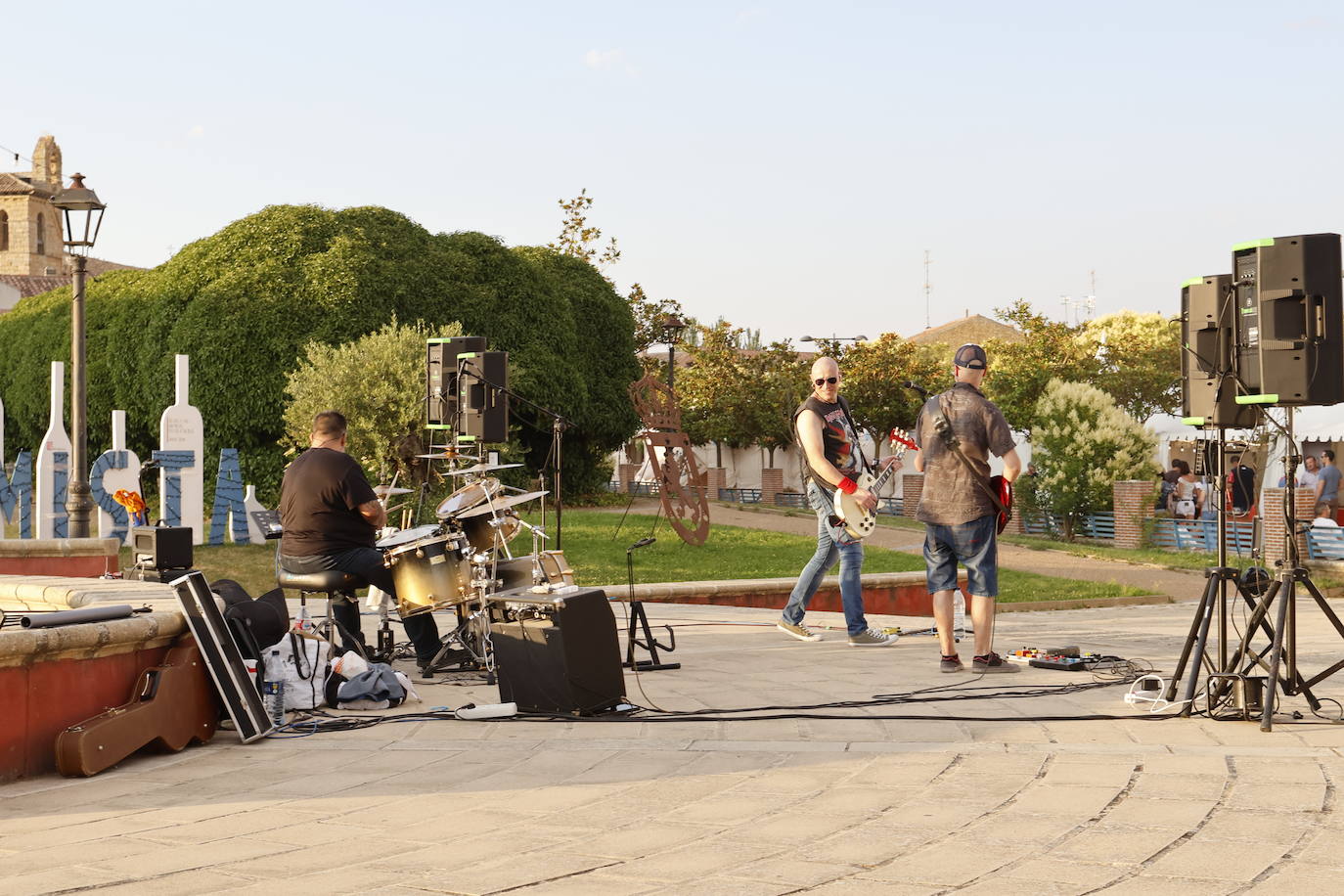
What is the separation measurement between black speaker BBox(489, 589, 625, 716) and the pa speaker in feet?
9.75

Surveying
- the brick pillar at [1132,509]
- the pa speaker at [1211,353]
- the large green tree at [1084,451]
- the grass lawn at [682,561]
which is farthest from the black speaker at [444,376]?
the large green tree at [1084,451]

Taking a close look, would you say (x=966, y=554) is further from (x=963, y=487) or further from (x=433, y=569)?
(x=433, y=569)

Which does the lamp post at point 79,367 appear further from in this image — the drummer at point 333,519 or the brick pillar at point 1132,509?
the brick pillar at point 1132,509

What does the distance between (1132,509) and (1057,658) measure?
17.0m

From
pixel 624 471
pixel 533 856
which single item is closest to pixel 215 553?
pixel 533 856

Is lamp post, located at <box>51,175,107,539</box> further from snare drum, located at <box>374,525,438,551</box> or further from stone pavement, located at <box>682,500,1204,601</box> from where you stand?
stone pavement, located at <box>682,500,1204,601</box>

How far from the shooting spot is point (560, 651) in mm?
6277

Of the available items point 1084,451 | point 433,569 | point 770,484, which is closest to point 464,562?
point 433,569

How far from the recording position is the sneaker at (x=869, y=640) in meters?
9.01

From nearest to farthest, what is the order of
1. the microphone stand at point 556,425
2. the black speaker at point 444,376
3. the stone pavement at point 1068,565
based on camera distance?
the microphone stand at point 556,425
the black speaker at point 444,376
the stone pavement at point 1068,565

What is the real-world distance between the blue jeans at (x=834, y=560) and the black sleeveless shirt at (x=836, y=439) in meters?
0.16

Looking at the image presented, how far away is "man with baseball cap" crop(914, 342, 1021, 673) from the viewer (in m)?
7.33

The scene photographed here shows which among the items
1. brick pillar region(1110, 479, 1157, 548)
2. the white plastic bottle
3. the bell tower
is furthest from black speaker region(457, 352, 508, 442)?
the bell tower

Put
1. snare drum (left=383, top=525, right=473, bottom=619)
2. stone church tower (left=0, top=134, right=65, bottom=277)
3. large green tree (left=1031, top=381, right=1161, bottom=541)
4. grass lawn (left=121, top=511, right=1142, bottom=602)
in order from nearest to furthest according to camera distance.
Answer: snare drum (left=383, top=525, right=473, bottom=619)
grass lawn (left=121, top=511, right=1142, bottom=602)
large green tree (left=1031, top=381, right=1161, bottom=541)
stone church tower (left=0, top=134, right=65, bottom=277)
